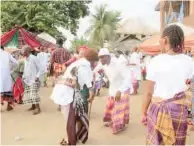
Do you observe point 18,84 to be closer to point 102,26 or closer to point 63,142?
point 63,142

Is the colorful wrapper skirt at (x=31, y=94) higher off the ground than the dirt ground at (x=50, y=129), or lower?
higher

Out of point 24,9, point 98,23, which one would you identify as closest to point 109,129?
point 24,9

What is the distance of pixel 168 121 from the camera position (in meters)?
3.19

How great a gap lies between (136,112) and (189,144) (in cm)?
303

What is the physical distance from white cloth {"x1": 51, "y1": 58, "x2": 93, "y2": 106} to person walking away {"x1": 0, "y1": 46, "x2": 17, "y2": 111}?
11.5 feet

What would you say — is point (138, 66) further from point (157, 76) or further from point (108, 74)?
point (157, 76)

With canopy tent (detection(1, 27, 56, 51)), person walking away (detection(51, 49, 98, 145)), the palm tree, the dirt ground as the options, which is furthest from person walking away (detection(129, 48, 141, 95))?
the palm tree

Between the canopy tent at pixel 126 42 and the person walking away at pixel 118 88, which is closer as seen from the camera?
the person walking away at pixel 118 88

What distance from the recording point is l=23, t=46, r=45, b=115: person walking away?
26.9 feet

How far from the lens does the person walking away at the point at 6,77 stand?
8.39m

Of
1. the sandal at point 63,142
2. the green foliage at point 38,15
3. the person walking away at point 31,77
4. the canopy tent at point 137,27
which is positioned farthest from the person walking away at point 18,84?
the canopy tent at point 137,27

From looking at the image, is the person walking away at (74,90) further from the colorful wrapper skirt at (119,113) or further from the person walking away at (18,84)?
the person walking away at (18,84)

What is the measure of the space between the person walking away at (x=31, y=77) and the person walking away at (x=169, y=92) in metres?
5.29

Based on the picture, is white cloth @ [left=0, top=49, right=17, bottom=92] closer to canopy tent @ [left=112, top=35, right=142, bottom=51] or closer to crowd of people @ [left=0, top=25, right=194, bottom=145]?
crowd of people @ [left=0, top=25, right=194, bottom=145]
